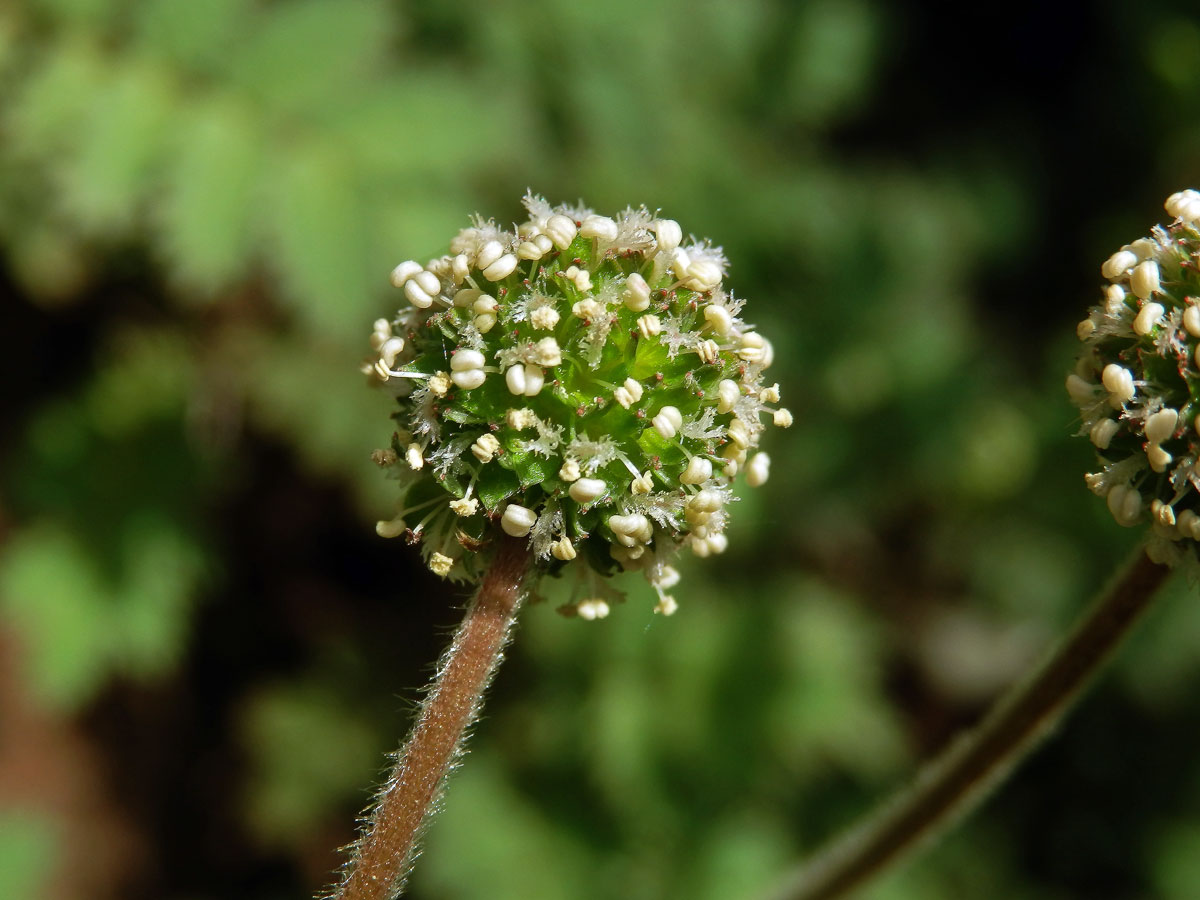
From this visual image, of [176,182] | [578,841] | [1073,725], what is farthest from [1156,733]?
[176,182]

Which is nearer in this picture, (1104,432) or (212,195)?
(1104,432)

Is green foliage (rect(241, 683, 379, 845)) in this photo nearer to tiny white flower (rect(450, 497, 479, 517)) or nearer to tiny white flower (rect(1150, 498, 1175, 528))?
tiny white flower (rect(450, 497, 479, 517))

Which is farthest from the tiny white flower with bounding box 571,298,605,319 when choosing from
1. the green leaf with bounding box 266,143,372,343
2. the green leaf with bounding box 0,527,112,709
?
the green leaf with bounding box 0,527,112,709

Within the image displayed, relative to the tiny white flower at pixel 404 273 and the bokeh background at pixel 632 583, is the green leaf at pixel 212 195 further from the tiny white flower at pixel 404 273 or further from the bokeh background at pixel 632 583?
the tiny white flower at pixel 404 273

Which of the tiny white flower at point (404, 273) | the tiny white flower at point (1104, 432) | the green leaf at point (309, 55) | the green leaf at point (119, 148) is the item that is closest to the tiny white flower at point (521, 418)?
the tiny white flower at point (404, 273)

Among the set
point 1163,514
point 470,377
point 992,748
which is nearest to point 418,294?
point 470,377

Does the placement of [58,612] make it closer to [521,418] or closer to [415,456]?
[415,456]

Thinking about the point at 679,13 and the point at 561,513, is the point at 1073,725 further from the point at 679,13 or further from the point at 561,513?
the point at 561,513
